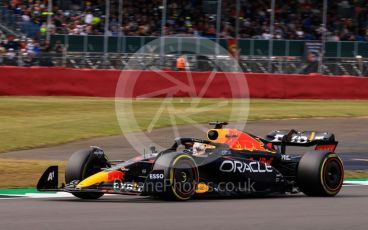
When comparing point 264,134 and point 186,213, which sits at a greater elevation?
point 186,213

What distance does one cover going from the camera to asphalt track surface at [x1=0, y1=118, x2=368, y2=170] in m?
18.8

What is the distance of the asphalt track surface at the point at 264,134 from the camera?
739 inches

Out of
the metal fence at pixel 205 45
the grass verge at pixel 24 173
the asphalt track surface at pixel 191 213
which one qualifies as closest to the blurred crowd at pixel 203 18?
the metal fence at pixel 205 45

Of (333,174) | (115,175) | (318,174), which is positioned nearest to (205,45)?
(333,174)

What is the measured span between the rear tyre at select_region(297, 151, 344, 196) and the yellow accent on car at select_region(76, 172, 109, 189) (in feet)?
8.89

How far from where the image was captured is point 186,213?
9.76m

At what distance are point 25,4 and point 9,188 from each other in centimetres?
2334

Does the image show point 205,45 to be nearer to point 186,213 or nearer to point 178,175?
point 178,175

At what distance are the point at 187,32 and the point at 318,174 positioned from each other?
82.0 feet

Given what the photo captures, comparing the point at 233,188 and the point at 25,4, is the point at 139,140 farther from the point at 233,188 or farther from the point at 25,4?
the point at 25,4

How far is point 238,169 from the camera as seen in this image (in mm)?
11672

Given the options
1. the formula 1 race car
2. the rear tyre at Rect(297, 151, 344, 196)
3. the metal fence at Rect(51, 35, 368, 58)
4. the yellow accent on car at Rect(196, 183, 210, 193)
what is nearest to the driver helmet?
the formula 1 race car

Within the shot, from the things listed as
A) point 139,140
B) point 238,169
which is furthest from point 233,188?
point 139,140

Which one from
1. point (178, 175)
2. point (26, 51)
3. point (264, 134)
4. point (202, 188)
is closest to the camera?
point (178, 175)
